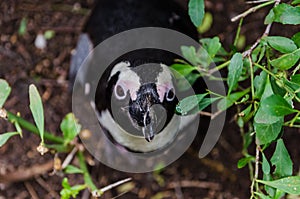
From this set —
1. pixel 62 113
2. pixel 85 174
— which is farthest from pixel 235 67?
pixel 62 113

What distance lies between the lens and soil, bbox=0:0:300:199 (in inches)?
86.9

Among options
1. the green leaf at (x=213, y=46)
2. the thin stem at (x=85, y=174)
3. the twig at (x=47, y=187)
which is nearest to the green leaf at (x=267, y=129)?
the green leaf at (x=213, y=46)

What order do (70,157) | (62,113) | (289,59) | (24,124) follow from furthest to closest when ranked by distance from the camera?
(62,113) < (70,157) < (24,124) < (289,59)

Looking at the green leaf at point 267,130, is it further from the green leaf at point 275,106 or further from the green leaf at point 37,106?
the green leaf at point 37,106

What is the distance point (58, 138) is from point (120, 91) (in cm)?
39

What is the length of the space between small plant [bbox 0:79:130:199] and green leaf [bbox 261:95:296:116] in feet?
2.11

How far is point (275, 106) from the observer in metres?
1.18

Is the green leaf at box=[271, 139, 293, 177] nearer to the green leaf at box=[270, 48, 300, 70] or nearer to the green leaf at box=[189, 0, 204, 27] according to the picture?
the green leaf at box=[270, 48, 300, 70]

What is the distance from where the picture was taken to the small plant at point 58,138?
4.95 feet

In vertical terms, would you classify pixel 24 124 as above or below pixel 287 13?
below

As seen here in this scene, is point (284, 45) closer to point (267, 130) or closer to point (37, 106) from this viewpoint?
point (267, 130)

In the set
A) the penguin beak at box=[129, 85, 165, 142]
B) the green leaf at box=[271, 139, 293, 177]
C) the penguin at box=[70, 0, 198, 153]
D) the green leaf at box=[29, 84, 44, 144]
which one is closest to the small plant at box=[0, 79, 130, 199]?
the green leaf at box=[29, 84, 44, 144]

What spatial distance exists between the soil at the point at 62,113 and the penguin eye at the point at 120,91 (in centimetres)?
60

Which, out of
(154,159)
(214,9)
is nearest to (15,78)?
(154,159)
